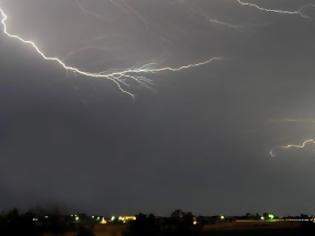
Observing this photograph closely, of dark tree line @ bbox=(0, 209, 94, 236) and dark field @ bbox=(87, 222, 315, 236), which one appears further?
dark field @ bbox=(87, 222, 315, 236)

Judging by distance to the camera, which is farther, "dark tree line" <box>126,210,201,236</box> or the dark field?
the dark field

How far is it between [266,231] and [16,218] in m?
17.2

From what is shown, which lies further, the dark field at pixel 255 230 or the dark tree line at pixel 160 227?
the dark field at pixel 255 230

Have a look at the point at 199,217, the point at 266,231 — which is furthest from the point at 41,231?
the point at 199,217

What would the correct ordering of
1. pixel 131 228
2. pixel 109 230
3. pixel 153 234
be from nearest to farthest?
1. pixel 153 234
2. pixel 131 228
3. pixel 109 230

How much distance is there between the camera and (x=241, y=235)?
51.1 m

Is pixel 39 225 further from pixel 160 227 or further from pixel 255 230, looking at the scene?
pixel 255 230

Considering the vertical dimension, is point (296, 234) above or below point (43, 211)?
below

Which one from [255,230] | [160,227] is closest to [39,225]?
[160,227]

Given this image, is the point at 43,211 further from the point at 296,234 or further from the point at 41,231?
the point at 296,234

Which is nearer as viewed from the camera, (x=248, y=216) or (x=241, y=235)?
(x=241, y=235)

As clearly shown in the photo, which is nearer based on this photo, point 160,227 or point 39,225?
point 160,227

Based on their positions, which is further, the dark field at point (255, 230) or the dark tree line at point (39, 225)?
the dark field at point (255, 230)

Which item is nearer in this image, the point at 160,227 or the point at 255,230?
the point at 160,227
